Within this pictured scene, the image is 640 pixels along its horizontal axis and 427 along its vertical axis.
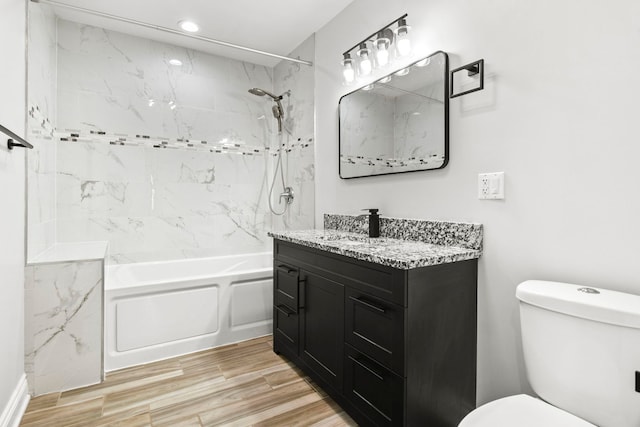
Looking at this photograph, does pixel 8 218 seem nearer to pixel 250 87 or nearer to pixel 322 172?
pixel 322 172

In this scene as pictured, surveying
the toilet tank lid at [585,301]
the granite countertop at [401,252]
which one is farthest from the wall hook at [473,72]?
the toilet tank lid at [585,301]

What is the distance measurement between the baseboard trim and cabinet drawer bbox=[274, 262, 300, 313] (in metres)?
1.37

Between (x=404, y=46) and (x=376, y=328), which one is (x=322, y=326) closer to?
(x=376, y=328)

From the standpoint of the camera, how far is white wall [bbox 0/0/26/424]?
4.94 ft

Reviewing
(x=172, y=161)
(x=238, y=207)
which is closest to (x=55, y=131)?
(x=172, y=161)

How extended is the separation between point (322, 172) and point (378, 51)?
3.24ft

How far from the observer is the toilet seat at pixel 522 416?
98 cm

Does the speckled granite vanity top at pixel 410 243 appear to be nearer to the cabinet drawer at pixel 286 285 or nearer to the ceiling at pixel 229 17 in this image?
the cabinet drawer at pixel 286 285

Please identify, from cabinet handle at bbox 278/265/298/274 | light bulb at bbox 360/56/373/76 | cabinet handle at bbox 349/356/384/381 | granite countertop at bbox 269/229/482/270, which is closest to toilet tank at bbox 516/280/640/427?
granite countertop at bbox 269/229/482/270

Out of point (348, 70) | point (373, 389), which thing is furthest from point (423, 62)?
point (373, 389)

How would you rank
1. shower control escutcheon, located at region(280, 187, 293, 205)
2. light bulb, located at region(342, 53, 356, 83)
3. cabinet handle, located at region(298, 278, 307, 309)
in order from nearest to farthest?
1. cabinet handle, located at region(298, 278, 307, 309)
2. light bulb, located at region(342, 53, 356, 83)
3. shower control escutcheon, located at region(280, 187, 293, 205)

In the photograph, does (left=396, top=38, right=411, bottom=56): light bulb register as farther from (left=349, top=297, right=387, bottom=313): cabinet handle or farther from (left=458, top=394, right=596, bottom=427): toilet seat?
(left=458, top=394, right=596, bottom=427): toilet seat

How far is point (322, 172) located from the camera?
2.68 meters

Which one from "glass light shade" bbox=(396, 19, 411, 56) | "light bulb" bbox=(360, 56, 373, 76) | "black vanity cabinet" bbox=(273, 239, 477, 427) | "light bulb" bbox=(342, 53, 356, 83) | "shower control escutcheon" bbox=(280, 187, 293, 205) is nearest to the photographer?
"black vanity cabinet" bbox=(273, 239, 477, 427)
